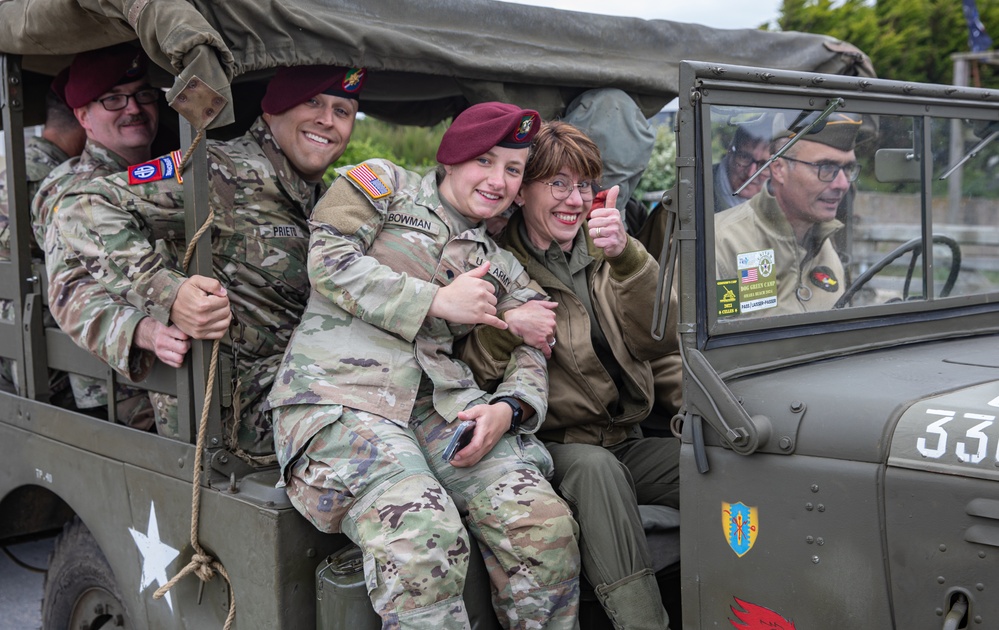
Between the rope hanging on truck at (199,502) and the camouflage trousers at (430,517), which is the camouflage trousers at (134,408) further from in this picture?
the camouflage trousers at (430,517)

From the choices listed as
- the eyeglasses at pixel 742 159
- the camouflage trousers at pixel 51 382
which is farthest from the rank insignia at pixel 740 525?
the camouflage trousers at pixel 51 382

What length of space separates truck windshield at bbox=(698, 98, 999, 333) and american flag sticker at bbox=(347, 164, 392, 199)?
3.08 feet

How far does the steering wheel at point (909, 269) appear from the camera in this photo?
2379 millimetres

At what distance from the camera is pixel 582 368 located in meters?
2.71

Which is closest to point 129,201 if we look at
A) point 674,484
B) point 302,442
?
point 302,442

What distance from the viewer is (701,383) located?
201cm

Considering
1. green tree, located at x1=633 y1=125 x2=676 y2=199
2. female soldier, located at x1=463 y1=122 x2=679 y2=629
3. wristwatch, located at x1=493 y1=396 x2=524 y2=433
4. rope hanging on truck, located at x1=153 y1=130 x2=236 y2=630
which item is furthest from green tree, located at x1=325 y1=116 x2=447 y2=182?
wristwatch, located at x1=493 y1=396 x2=524 y2=433

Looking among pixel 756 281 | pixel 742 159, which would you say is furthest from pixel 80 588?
pixel 742 159

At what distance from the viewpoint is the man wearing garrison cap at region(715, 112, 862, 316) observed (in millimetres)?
2137

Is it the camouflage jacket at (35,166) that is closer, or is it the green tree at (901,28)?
the camouflage jacket at (35,166)

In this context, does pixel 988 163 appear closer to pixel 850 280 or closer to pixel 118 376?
pixel 850 280

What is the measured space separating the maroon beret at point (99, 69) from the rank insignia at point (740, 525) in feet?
8.11

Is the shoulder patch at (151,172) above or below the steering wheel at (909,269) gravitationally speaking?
above

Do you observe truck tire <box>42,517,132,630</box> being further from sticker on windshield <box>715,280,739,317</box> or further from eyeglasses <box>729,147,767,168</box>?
eyeglasses <box>729,147,767,168</box>
